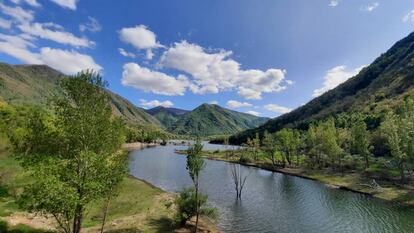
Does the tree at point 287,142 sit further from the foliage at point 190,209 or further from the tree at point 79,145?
the tree at point 79,145

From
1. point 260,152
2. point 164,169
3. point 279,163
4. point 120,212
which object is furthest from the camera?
point 260,152

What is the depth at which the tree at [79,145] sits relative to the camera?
1228 inches

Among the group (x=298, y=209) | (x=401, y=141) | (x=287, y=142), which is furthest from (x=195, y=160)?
(x=287, y=142)

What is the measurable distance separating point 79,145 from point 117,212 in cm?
2686

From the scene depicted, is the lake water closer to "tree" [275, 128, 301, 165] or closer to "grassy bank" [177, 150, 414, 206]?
"grassy bank" [177, 150, 414, 206]

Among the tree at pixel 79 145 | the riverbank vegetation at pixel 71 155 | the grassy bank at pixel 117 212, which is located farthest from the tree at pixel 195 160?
the tree at pixel 79 145

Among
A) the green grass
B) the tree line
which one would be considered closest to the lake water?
the green grass

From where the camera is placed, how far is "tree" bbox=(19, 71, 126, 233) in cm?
3120

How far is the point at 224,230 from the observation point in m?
51.6

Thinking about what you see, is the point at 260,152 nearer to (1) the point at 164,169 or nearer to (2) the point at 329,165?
(2) the point at 329,165

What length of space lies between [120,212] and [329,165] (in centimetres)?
10548

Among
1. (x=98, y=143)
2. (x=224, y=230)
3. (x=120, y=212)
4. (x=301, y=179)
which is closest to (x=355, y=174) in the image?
(x=301, y=179)

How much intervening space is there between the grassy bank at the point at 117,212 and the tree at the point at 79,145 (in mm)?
2874

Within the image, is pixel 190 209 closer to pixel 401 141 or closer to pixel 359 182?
pixel 359 182
